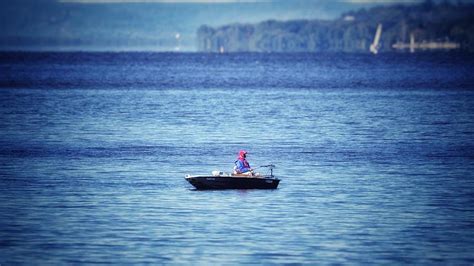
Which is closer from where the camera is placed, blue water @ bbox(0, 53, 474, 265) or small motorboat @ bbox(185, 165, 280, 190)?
blue water @ bbox(0, 53, 474, 265)

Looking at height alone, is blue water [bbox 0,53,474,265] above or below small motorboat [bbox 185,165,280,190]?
below

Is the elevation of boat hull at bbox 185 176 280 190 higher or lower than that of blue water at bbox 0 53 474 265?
higher

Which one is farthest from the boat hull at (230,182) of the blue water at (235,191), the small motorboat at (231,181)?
the blue water at (235,191)

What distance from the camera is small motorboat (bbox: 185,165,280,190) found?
3878 cm

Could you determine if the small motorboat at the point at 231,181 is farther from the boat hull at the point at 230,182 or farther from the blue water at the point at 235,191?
the blue water at the point at 235,191

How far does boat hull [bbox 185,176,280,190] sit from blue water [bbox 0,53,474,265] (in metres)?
0.32

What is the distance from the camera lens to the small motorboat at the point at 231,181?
3878cm

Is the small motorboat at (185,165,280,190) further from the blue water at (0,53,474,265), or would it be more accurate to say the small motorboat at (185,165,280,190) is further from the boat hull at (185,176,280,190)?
the blue water at (0,53,474,265)

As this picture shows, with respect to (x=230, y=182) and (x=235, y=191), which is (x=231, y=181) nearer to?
(x=230, y=182)

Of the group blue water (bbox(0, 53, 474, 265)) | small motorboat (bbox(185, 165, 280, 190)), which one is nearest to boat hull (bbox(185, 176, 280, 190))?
small motorboat (bbox(185, 165, 280, 190))

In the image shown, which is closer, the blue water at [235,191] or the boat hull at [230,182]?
the blue water at [235,191]

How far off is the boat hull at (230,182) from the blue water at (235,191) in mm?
323

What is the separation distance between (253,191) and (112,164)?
11263 millimetres

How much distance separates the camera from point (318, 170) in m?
46.5
